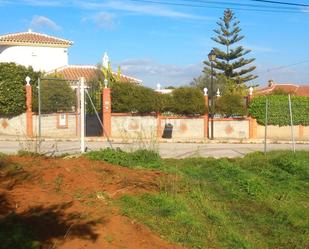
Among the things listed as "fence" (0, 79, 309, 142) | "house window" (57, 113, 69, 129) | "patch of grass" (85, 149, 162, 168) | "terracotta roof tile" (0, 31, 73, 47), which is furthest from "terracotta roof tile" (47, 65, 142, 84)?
"patch of grass" (85, 149, 162, 168)

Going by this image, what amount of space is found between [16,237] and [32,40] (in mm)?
46786

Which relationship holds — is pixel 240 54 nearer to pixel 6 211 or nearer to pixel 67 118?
pixel 67 118

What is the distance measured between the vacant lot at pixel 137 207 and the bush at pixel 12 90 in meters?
19.5

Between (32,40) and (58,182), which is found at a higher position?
(32,40)

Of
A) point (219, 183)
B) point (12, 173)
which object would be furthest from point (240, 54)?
point (12, 173)

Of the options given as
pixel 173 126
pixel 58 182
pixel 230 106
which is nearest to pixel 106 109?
pixel 173 126

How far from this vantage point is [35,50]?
166ft

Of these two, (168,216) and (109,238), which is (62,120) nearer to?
(168,216)

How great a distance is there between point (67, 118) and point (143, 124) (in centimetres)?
533

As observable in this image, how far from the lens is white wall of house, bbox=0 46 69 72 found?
49.6m

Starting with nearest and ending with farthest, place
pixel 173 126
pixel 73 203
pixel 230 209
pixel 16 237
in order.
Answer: pixel 16 237
pixel 73 203
pixel 230 209
pixel 173 126

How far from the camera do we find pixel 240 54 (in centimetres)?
5744

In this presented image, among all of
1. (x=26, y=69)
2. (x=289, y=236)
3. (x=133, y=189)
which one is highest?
(x=26, y=69)

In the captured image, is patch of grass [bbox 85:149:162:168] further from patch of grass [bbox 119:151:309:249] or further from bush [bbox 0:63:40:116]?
bush [bbox 0:63:40:116]
